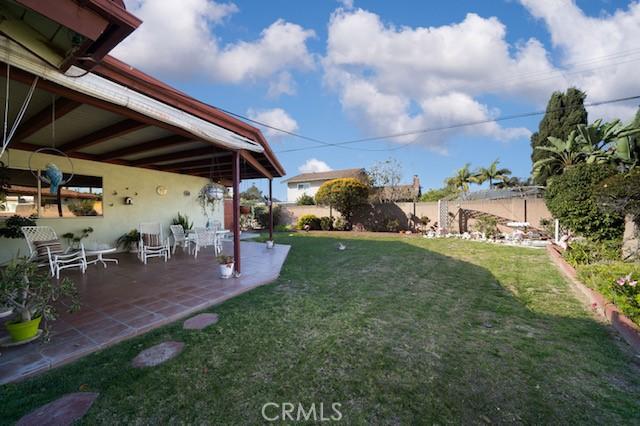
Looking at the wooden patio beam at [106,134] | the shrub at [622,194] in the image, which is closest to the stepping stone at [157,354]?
the wooden patio beam at [106,134]

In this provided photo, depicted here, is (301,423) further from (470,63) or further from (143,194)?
(470,63)

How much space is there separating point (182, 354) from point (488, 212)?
14.4 m

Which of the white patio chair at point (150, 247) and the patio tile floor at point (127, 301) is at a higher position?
the white patio chair at point (150, 247)

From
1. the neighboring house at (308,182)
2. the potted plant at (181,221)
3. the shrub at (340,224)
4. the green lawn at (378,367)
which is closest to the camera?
the green lawn at (378,367)

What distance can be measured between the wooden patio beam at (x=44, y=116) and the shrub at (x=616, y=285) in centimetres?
744

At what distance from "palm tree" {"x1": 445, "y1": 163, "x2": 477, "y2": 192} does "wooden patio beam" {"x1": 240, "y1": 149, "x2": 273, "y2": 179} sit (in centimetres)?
2370

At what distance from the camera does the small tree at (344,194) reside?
14938 millimetres

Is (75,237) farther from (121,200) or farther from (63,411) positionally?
(63,411)

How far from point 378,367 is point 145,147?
6.52 m

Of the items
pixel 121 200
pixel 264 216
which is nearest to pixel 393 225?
pixel 264 216

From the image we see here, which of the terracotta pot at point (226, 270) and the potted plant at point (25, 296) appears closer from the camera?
the potted plant at point (25, 296)

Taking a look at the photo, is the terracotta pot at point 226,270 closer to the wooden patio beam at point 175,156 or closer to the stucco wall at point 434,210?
the wooden patio beam at point 175,156

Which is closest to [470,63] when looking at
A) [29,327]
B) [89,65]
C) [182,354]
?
[89,65]

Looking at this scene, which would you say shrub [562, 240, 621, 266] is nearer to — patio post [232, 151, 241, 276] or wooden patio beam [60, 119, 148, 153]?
patio post [232, 151, 241, 276]
